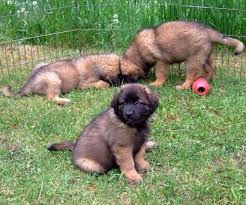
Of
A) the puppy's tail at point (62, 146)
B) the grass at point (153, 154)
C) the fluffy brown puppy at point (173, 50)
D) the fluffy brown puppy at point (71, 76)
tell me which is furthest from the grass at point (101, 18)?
the puppy's tail at point (62, 146)

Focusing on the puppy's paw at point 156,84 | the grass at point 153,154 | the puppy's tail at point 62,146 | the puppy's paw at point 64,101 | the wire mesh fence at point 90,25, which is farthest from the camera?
the wire mesh fence at point 90,25

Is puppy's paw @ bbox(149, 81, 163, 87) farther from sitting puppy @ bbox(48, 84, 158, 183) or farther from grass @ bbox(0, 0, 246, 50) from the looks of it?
sitting puppy @ bbox(48, 84, 158, 183)

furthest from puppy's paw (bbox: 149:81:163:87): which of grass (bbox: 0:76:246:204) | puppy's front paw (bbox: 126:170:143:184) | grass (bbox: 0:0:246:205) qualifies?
puppy's front paw (bbox: 126:170:143:184)

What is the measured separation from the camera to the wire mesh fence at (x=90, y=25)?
7.17 m

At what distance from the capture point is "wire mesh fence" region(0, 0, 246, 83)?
7172mm

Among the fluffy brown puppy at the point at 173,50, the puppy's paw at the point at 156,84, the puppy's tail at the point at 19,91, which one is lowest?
the puppy's paw at the point at 156,84

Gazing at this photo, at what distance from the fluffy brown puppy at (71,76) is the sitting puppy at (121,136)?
196 centimetres

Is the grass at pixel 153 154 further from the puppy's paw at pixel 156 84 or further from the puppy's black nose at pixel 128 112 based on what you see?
the puppy's black nose at pixel 128 112

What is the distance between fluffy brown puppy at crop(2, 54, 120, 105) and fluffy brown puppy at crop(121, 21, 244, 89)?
23 centimetres

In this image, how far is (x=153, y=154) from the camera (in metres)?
4.63

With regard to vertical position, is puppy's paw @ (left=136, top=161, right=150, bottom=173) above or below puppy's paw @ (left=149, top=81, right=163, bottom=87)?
below

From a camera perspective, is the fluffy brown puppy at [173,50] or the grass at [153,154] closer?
the grass at [153,154]

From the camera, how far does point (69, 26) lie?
788 cm

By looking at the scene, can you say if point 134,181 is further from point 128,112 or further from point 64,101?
point 64,101
